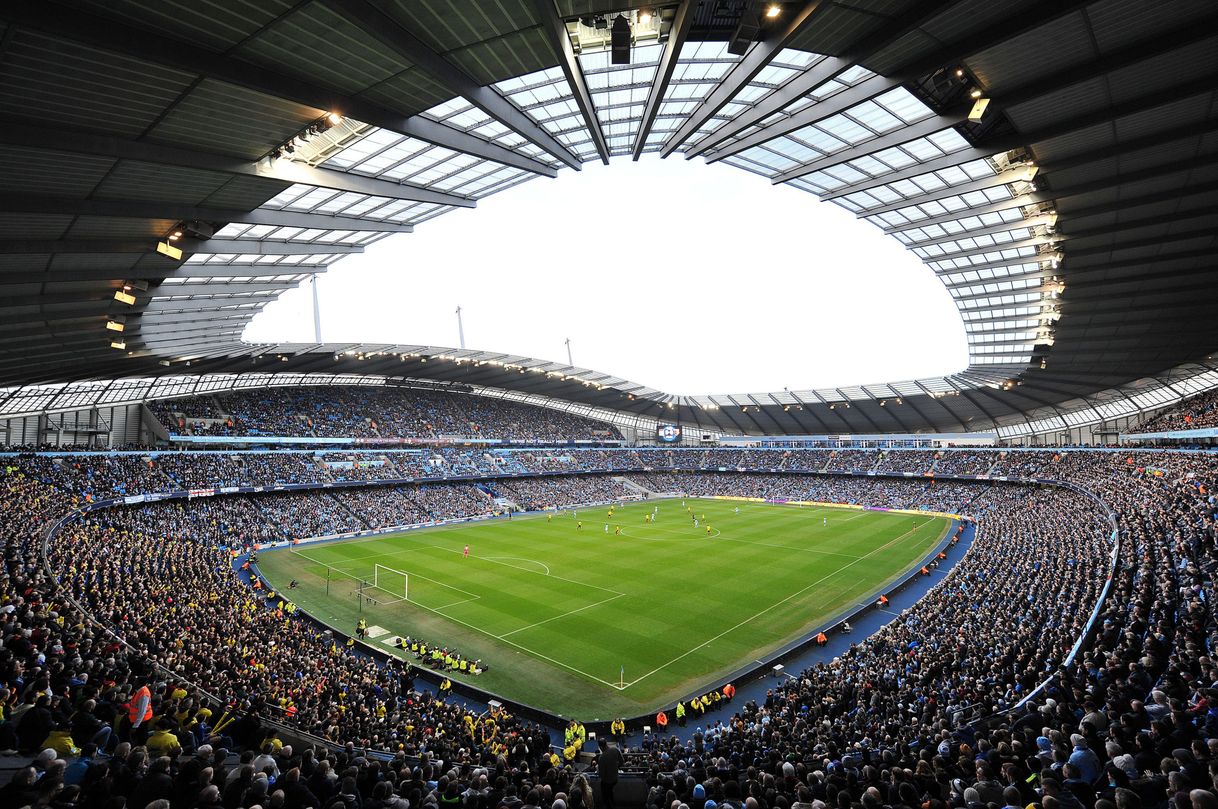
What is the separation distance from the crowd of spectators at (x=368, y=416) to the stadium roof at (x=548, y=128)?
1167 inches

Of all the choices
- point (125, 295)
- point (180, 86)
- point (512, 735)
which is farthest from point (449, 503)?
point (180, 86)

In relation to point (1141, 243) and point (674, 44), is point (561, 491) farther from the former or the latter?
point (674, 44)

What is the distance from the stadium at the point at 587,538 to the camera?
8555mm

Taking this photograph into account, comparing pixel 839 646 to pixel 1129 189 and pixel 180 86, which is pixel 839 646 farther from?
pixel 180 86

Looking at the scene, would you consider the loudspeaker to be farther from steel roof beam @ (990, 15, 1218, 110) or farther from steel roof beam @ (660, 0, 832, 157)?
steel roof beam @ (990, 15, 1218, 110)

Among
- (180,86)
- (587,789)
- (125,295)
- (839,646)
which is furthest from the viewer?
(839,646)

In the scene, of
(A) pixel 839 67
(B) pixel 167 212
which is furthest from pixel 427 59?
(B) pixel 167 212

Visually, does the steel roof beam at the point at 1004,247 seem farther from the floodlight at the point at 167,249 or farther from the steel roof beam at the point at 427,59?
the floodlight at the point at 167,249

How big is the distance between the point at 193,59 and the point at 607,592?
98.9 feet

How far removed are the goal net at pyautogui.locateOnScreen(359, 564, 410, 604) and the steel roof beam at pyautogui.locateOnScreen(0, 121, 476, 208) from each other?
22.3 meters

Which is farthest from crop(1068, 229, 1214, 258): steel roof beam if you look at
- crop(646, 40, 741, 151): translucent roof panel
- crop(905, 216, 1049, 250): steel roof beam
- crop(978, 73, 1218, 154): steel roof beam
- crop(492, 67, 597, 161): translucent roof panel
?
crop(492, 67, 597, 161): translucent roof panel

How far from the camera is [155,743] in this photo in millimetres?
8273

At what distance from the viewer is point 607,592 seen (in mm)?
33812

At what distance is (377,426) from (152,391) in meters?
21.3
